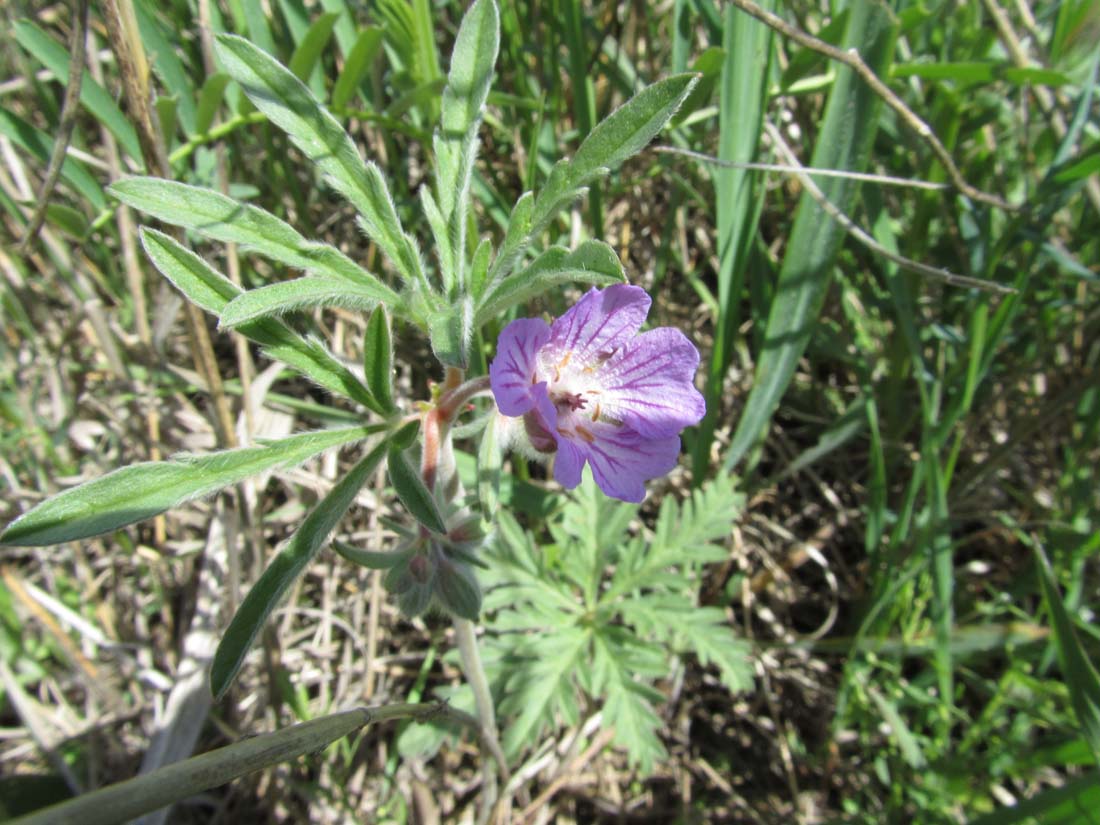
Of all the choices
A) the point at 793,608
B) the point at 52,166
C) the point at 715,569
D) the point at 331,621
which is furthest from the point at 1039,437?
the point at 52,166

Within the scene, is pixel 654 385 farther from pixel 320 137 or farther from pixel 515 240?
pixel 320 137

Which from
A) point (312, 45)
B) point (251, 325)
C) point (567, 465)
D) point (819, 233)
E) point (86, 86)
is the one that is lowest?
point (567, 465)

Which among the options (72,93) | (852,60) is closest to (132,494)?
(72,93)

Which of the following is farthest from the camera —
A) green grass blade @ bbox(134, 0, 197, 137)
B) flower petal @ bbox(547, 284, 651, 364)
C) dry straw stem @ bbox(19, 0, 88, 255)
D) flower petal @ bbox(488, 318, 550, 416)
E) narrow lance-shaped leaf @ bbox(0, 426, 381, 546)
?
green grass blade @ bbox(134, 0, 197, 137)

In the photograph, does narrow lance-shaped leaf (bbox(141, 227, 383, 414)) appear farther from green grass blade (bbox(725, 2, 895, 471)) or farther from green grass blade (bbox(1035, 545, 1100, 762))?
green grass blade (bbox(1035, 545, 1100, 762))

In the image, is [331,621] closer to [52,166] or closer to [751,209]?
[52,166]

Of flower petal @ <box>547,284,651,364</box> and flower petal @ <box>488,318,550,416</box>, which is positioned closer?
flower petal @ <box>488,318,550,416</box>

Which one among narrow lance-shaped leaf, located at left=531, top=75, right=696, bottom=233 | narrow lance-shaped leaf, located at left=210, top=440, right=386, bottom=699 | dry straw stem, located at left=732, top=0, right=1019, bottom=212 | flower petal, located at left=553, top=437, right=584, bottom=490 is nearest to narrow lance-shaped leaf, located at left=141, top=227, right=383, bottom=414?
Result: narrow lance-shaped leaf, located at left=210, top=440, right=386, bottom=699
